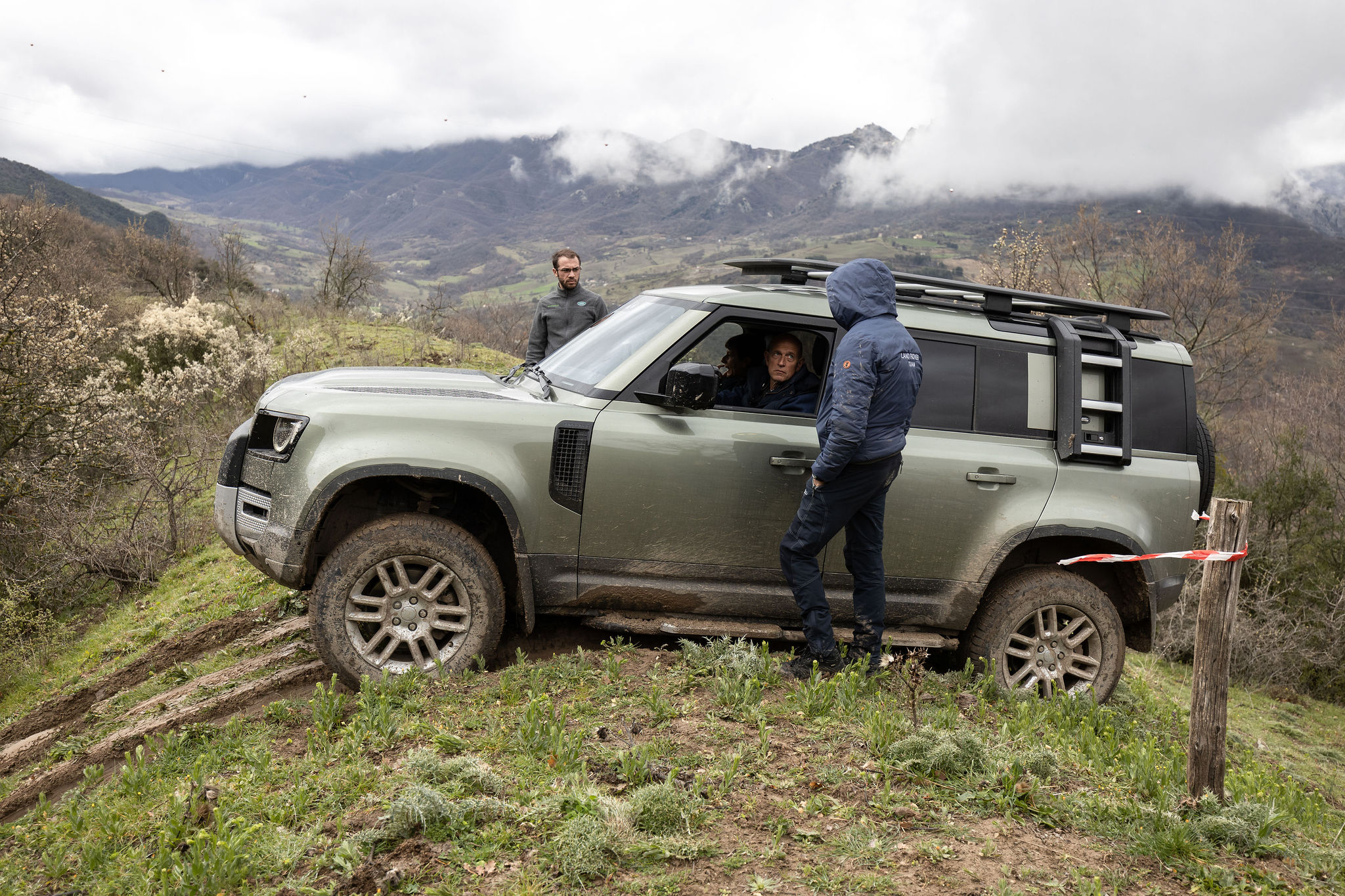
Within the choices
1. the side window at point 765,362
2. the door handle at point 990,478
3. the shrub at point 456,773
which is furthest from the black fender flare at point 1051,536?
the shrub at point 456,773

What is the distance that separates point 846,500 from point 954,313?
57.9 inches

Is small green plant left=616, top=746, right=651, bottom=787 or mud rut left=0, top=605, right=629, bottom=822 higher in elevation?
small green plant left=616, top=746, right=651, bottom=787

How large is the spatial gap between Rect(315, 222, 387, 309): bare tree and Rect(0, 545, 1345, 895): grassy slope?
1075 inches

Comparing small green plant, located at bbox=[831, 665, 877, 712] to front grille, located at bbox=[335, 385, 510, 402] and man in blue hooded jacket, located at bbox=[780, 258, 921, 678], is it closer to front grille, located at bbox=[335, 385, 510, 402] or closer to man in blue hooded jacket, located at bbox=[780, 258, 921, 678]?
man in blue hooded jacket, located at bbox=[780, 258, 921, 678]

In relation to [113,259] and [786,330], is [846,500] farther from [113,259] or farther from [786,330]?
[113,259]

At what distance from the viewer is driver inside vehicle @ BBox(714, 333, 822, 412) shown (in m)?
4.85

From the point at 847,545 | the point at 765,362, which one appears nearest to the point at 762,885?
the point at 847,545

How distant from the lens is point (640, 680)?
450cm

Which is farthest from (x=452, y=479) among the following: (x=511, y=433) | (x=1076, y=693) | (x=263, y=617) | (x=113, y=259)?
(x=113, y=259)

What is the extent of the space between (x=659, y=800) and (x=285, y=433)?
8.47 ft

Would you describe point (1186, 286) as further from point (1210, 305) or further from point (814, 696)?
point (814, 696)

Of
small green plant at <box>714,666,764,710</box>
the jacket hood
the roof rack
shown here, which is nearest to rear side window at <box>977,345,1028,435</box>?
the roof rack

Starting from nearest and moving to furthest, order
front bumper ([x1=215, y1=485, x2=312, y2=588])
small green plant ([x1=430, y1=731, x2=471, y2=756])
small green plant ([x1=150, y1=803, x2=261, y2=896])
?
small green plant ([x1=150, y1=803, x2=261, y2=896]) → small green plant ([x1=430, y1=731, x2=471, y2=756]) → front bumper ([x1=215, y1=485, x2=312, y2=588])

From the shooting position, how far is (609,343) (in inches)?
195
